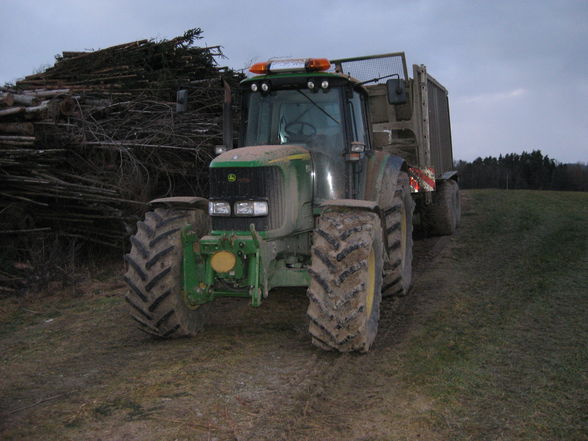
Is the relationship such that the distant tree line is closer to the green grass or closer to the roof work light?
the green grass

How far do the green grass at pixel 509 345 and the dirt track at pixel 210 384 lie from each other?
0.28 m

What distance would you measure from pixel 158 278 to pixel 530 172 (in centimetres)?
3813

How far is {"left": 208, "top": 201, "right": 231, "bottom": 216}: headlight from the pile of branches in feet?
10.0

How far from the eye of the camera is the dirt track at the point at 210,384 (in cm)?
385

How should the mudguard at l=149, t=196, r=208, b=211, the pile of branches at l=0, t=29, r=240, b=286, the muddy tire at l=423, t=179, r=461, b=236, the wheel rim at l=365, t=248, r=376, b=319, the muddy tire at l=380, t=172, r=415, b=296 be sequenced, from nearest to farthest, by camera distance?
Result: the wheel rim at l=365, t=248, r=376, b=319, the mudguard at l=149, t=196, r=208, b=211, the muddy tire at l=380, t=172, r=415, b=296, the pile of branches at l=0, t=29, r=240, b=286, the muddy tire at l=423, t=179, r=461, b=236

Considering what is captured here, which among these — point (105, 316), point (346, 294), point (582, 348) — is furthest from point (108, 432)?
point (582, 348)

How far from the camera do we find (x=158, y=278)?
5.45 metres

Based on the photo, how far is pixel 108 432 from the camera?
3809 millimetres

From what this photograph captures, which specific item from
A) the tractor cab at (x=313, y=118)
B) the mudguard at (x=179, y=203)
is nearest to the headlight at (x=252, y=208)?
the mudguard at (x=179, y=203)

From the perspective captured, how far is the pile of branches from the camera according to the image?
362 inches

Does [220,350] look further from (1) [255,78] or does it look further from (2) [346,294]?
(1) [255,78]

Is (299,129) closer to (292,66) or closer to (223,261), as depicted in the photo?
(292,66)

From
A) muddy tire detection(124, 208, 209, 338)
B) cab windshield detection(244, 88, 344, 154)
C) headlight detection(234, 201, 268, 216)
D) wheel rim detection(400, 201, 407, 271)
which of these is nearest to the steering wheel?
cab windshield detection(244, 88, 344, 154)

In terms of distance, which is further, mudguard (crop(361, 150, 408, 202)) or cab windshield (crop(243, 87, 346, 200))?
mudguard (crop(361, 150, 408, 202))
